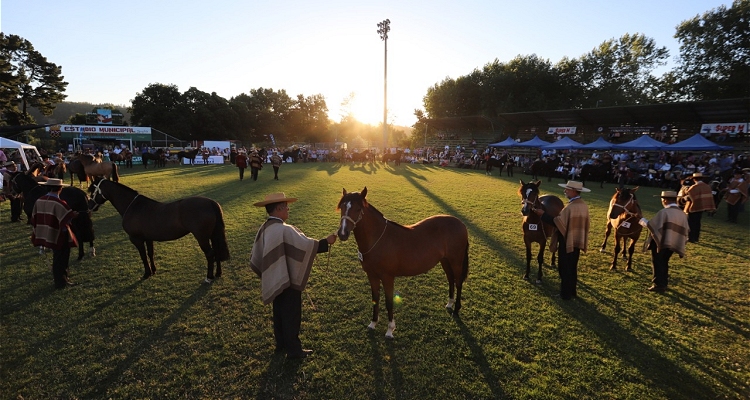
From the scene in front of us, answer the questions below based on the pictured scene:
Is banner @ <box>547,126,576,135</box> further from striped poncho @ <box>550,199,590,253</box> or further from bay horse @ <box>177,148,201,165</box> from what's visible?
bay horse @ <box>177,148,201,165</box>

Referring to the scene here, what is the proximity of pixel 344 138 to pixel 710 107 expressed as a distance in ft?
226

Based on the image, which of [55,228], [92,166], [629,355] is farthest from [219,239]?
[92,166]

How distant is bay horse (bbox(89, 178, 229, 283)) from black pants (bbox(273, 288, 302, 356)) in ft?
9.51

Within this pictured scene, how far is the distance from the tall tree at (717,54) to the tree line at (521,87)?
0.10 metres

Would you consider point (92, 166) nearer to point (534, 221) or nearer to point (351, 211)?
point (351, 211)

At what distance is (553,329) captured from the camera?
4.96 meters

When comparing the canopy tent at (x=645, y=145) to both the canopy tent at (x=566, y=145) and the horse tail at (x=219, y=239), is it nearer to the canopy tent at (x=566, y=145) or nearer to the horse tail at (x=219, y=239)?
the canopy tent at (x=566, y=145)

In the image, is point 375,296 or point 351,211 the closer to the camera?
point 351,211

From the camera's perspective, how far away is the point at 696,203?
372 inches

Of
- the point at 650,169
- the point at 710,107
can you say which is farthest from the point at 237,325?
the point at 710,107

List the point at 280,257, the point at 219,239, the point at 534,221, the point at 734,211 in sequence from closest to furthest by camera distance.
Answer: the point at 280,257 → the point at 219,239 → the point at 534,221 → the point at 734,211

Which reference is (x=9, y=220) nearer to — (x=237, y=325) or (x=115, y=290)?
(x=115, y=290)

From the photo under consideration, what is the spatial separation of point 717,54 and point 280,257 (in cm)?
5357

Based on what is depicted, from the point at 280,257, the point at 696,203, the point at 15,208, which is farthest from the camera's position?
the point at 15,208
